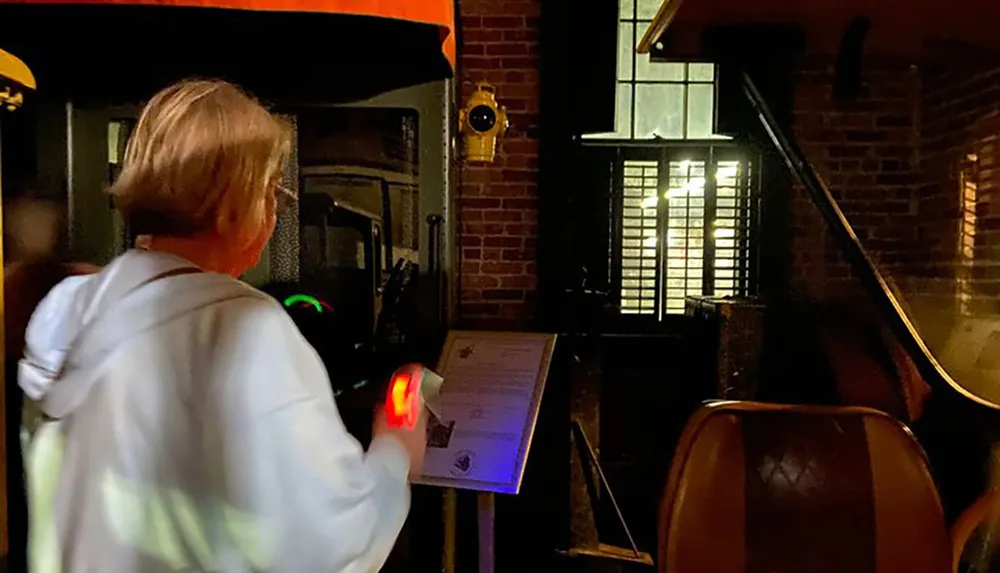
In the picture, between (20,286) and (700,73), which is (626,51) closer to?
(700,73)

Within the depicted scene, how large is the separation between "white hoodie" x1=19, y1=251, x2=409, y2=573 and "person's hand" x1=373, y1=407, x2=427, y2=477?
0.18 m

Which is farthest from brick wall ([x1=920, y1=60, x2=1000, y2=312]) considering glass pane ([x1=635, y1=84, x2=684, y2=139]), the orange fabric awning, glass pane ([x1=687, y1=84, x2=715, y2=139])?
the orange fabric awning

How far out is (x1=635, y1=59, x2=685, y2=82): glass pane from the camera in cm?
522

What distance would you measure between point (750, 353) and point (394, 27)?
6.45 ft

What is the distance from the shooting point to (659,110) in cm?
527

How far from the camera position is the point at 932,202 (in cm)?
450

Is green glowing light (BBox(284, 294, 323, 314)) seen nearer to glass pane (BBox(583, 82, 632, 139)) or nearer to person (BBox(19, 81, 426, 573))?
person (BBox(19, 81, 426, 573))

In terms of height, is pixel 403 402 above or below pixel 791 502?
above

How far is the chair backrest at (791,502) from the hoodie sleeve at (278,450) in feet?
3.22

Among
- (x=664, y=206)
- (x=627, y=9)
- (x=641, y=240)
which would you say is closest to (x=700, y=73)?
(x=627, y=9)

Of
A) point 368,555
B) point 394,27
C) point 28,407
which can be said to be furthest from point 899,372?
point 28,407

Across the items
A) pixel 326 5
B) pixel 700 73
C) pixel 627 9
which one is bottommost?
pixel 326 5

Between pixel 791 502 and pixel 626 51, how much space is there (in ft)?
11.6

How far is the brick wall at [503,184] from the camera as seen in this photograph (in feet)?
12.7
